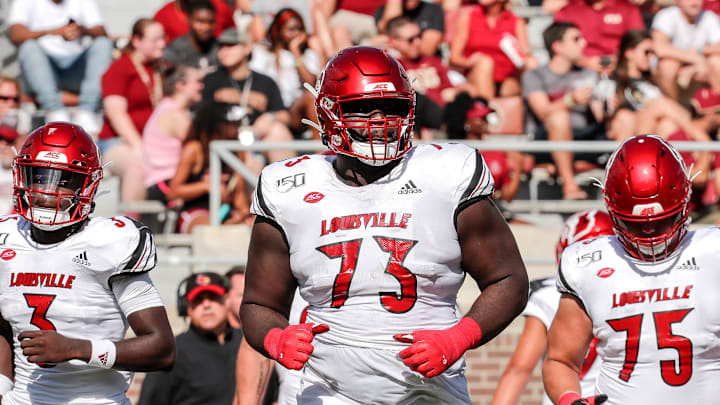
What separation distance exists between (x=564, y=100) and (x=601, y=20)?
1.24 metres

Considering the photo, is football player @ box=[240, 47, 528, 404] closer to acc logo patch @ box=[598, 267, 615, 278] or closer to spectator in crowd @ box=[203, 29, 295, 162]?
acc logo patch @ box=[598, 267, 615, 278]

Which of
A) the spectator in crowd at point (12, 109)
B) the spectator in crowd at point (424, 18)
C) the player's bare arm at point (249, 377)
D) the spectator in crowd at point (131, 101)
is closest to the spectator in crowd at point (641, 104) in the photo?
the spectator in crowd at point (424, 18)

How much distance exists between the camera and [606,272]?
4.19 metres

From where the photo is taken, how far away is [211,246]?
26.3 ft

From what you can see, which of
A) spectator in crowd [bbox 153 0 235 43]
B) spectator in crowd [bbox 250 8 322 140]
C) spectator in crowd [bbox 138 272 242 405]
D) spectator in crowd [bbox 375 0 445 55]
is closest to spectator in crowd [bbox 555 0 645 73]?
spectator in crowd [bbox 375 0 445 55]

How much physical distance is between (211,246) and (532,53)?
3881 millimetres

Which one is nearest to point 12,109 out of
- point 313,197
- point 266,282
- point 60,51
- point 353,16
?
point 60,51

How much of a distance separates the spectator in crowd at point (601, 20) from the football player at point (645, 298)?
19.1ft

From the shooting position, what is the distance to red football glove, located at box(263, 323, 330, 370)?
347 centimetres

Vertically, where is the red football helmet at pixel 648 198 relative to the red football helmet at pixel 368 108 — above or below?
below

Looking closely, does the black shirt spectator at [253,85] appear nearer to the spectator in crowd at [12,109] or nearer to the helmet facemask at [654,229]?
the spectator in crowd at [12,109]

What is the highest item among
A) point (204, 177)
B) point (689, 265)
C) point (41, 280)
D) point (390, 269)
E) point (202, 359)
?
point (390, 269)

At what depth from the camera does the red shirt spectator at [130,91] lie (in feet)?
29.9

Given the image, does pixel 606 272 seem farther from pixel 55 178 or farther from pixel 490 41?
pixel 490 41
